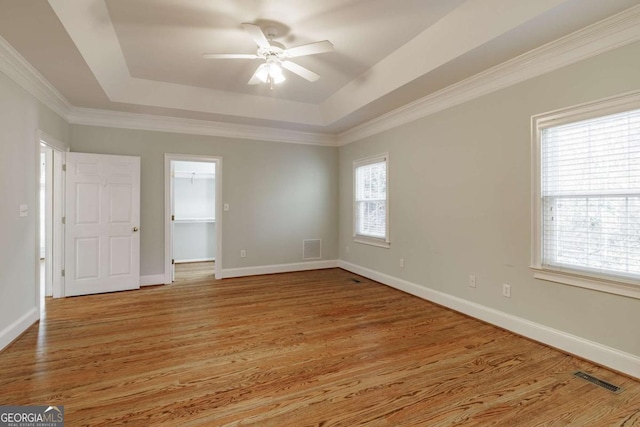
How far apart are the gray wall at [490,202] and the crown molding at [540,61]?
0.24ft

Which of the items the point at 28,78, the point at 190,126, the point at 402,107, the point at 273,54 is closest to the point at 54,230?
the point at 28,78

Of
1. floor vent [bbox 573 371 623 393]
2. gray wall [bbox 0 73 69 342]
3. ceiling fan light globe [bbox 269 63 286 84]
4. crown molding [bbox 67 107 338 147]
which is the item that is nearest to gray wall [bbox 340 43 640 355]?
floor vent [bbox 573 371 623 393]

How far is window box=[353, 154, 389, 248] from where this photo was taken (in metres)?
5.02

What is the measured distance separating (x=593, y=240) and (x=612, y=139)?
2.66 feet

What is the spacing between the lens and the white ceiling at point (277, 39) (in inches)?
95.7

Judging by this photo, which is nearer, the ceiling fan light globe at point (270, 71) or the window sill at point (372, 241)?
the ceiling fan light globe at point (270, 71)

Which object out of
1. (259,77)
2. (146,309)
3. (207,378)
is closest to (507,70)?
(259,77)

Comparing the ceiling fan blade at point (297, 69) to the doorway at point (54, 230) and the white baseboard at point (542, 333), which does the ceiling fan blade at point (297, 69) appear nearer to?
the white baseboard at point (542, 333)

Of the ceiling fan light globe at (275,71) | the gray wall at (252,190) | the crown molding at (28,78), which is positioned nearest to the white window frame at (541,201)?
the ceiling fan light globe at (275,71)

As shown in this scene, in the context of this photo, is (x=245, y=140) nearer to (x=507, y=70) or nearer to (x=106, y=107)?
(x=106, y=107)

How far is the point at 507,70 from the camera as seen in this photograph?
3.09 m

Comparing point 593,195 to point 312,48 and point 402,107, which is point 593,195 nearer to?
point 402,107

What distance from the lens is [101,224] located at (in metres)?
4.52

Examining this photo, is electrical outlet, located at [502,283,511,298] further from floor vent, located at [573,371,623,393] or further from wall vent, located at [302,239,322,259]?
wall vent, located at [302,239,322,259]
